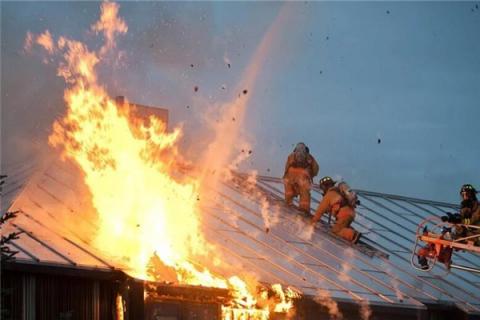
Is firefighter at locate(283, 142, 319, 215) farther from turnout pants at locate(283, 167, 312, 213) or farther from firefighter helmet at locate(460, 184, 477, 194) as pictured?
firefighter helmet at locate(460, 184, 477, 194)

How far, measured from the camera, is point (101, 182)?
927 inches

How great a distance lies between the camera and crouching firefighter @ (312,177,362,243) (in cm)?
2778

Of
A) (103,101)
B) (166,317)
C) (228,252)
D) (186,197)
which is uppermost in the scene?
(103,101)

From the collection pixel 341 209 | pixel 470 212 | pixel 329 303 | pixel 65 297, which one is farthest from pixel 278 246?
pixel 65 297

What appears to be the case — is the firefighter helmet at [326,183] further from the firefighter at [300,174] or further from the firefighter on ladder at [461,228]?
the firefighter on ladder at [461,228]

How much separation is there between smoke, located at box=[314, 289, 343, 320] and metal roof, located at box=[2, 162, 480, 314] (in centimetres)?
11

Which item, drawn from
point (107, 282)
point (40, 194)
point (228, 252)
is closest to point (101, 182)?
point (40, 194)

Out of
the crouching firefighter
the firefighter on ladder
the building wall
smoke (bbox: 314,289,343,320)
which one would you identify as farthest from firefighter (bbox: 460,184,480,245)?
the building wall

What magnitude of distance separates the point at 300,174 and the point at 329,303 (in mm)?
7334

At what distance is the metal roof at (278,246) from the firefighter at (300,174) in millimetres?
434

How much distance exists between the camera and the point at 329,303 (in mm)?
22203

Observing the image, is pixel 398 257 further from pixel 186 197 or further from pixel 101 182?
pixel 101 182

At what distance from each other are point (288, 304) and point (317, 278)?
1926 mm

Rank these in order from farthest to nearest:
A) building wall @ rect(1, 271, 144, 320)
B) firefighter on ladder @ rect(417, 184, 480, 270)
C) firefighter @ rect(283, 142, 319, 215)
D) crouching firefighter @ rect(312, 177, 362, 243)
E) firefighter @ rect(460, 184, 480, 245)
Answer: firefighter @ rect(283, 142, 319, 215)
crouching firefighter @ rect(312, 177, 362, 243)
firefighter @ rect(460, 184, 480, 245)
firefighter on ladder @ rect(417, 184, 480, 270)
building wall @ rect(1, 271, 144, 320)
